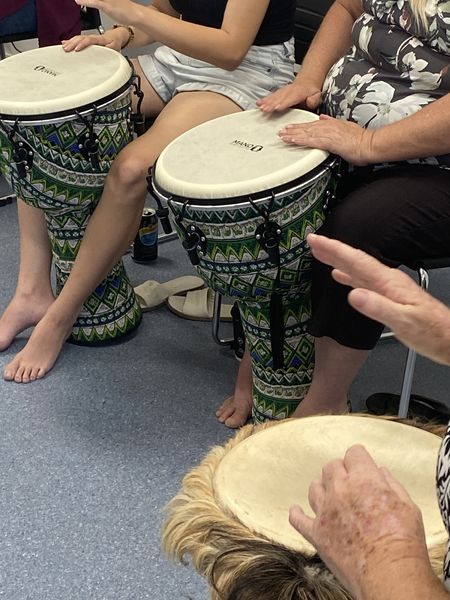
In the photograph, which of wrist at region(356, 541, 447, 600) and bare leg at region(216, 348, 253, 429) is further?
bare leg at region(216, 348, 253, 429)

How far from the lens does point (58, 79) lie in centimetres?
184

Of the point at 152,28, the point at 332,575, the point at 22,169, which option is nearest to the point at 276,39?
the point at 152,28

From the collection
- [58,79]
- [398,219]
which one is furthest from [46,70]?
[398,219]

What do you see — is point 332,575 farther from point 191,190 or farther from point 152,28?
point 152,28

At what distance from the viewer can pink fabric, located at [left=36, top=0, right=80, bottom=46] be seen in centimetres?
256

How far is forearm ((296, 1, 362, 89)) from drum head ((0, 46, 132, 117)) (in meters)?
0.40

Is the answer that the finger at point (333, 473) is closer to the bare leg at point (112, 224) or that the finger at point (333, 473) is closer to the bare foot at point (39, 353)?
the bare leg at point (112, 224)

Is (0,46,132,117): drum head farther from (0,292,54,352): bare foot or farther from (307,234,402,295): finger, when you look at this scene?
(307,234,402,295): finger

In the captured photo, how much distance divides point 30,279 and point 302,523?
1.46m

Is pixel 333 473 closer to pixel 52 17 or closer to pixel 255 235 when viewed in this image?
pixel 255 235

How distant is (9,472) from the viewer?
169 cm

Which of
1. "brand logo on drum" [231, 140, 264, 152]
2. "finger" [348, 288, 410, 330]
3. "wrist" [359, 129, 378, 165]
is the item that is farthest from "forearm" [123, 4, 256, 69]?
"finger" [348, 288, 410, 330]

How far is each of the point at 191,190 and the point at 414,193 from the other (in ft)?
1.25

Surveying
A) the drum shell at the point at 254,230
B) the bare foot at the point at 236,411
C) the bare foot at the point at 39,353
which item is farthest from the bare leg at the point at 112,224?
the bare foot at the point at 236,411
